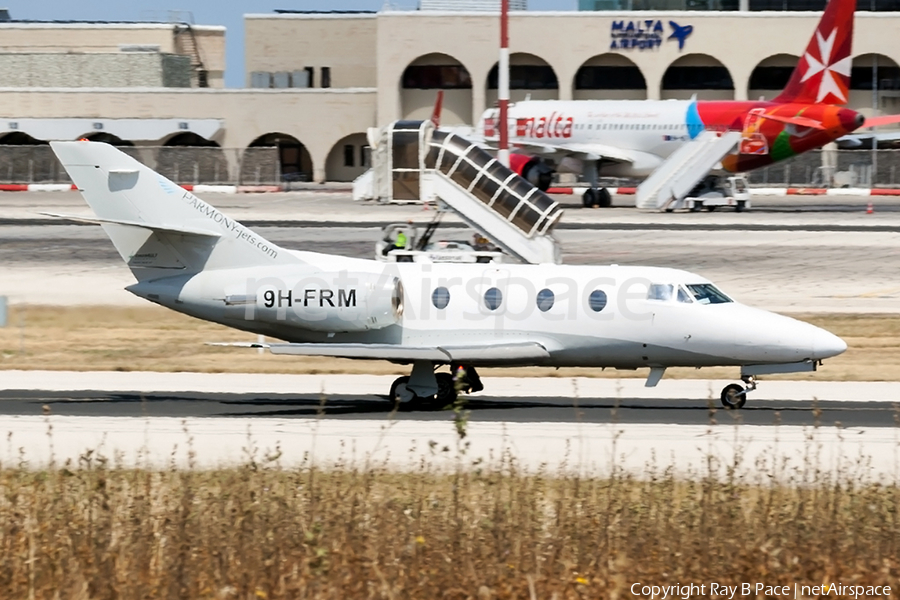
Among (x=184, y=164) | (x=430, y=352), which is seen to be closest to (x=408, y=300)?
(x=430, y=352)

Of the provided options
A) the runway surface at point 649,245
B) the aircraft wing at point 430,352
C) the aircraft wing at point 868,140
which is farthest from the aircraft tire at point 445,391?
the aircraft wing at point 868,140

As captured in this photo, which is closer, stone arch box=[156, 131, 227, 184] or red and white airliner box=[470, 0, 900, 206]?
red and white airliner box=[470, 0, 900, 206]

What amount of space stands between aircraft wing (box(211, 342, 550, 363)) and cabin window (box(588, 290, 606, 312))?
38.4 inches

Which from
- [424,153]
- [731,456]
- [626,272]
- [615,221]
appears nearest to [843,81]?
[615,221]

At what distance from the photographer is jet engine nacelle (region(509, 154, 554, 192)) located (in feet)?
211

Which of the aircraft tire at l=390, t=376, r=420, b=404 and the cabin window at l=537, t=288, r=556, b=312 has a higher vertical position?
the cabin window at l=537, t=288, r=556, b=312

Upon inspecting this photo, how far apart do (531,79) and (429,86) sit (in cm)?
678

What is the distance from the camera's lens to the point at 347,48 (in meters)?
92.9

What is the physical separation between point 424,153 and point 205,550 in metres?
26.7

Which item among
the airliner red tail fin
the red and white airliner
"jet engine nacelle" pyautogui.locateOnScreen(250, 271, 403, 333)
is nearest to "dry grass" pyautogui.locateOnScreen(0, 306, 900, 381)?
"jet engine nacelle" pyautogui.locateOnScreen(250, 271, 403, 333)

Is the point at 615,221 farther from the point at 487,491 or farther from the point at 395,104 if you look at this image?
the point at 487,491

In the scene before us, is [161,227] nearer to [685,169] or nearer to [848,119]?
[685,169]

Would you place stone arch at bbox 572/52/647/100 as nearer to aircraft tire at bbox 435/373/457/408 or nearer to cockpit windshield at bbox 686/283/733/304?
cockpit windshield at bbox 686/283/733/304

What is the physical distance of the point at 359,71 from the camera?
93125mm
